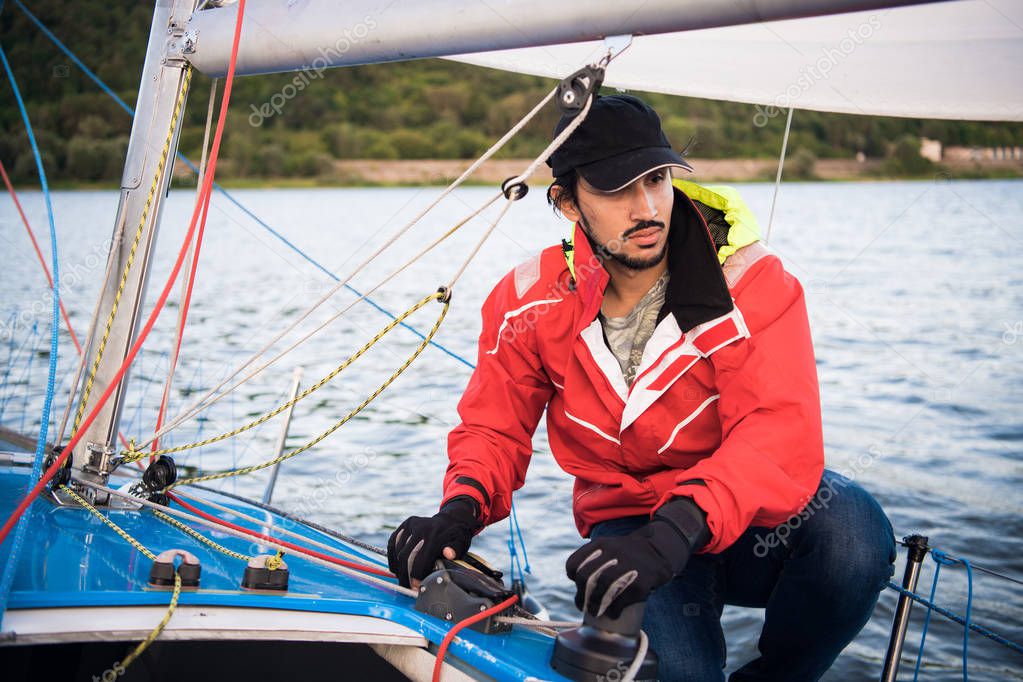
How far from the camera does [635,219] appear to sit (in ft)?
6.64

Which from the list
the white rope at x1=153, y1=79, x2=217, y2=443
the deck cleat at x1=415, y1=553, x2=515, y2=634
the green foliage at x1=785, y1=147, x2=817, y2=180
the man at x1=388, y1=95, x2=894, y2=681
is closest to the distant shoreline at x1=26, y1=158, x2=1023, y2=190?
the green foliage at x1=785, y1=147, x2=817, y2=180

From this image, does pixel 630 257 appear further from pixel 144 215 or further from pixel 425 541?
pixel 144 215

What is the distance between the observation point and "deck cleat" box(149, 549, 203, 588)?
1.71 metres

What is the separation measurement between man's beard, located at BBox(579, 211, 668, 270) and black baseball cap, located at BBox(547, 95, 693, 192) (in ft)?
0.33

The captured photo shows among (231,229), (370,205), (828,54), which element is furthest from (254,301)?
(370,205)

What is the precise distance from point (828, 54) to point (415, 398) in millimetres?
5486

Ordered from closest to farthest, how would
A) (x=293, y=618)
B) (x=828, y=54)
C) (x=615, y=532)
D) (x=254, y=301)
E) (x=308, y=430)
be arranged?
1. (x=293, y=618)
2. (x=615, y=532)
3. (x=828, y=54)
4. (x=308, y=430)
5. (x=254, y=301)

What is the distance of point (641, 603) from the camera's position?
5.17ft

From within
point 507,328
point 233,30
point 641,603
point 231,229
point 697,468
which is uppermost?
point 231,229

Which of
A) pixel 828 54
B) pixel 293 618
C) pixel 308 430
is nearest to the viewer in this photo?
pixel 293 618

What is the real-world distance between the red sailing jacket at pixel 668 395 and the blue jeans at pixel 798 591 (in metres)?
0.14

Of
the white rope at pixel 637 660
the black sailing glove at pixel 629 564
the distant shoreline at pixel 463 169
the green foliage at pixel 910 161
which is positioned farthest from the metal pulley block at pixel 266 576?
the distant shoreline at pixel 463 169

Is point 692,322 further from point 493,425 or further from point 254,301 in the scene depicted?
point 254,301

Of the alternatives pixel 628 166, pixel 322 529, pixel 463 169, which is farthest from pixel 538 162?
pixel 463 169
